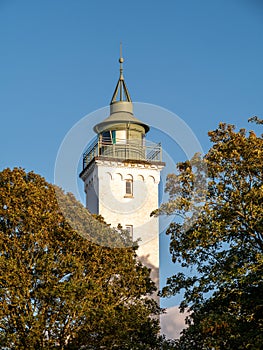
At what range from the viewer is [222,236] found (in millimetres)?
28578

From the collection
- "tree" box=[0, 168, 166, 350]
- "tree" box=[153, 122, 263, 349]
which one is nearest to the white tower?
"tree" box=[0, 168, 166, 350]

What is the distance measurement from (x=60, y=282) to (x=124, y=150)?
1803 cm

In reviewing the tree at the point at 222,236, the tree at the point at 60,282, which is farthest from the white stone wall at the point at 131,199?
the tree at the point at 222,236

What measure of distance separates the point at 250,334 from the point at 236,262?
3069 mm

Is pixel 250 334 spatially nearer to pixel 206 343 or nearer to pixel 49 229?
pixel 206 343

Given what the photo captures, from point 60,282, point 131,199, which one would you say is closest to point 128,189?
point 131,199

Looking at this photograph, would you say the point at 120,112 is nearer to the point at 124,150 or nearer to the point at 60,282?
the point at 124,150

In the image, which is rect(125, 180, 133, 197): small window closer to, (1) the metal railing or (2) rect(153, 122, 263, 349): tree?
(1) the metal railing

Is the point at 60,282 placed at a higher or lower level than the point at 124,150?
lower

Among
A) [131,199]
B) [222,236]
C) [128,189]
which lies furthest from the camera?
[131,199]

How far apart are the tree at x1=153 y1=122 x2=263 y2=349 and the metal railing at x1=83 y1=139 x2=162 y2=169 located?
65.4ft

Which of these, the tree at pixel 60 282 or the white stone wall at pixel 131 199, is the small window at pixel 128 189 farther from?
the tree at pixel 60 282

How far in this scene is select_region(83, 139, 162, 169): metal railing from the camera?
164 feet

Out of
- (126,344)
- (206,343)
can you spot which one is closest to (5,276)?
(126,344)
